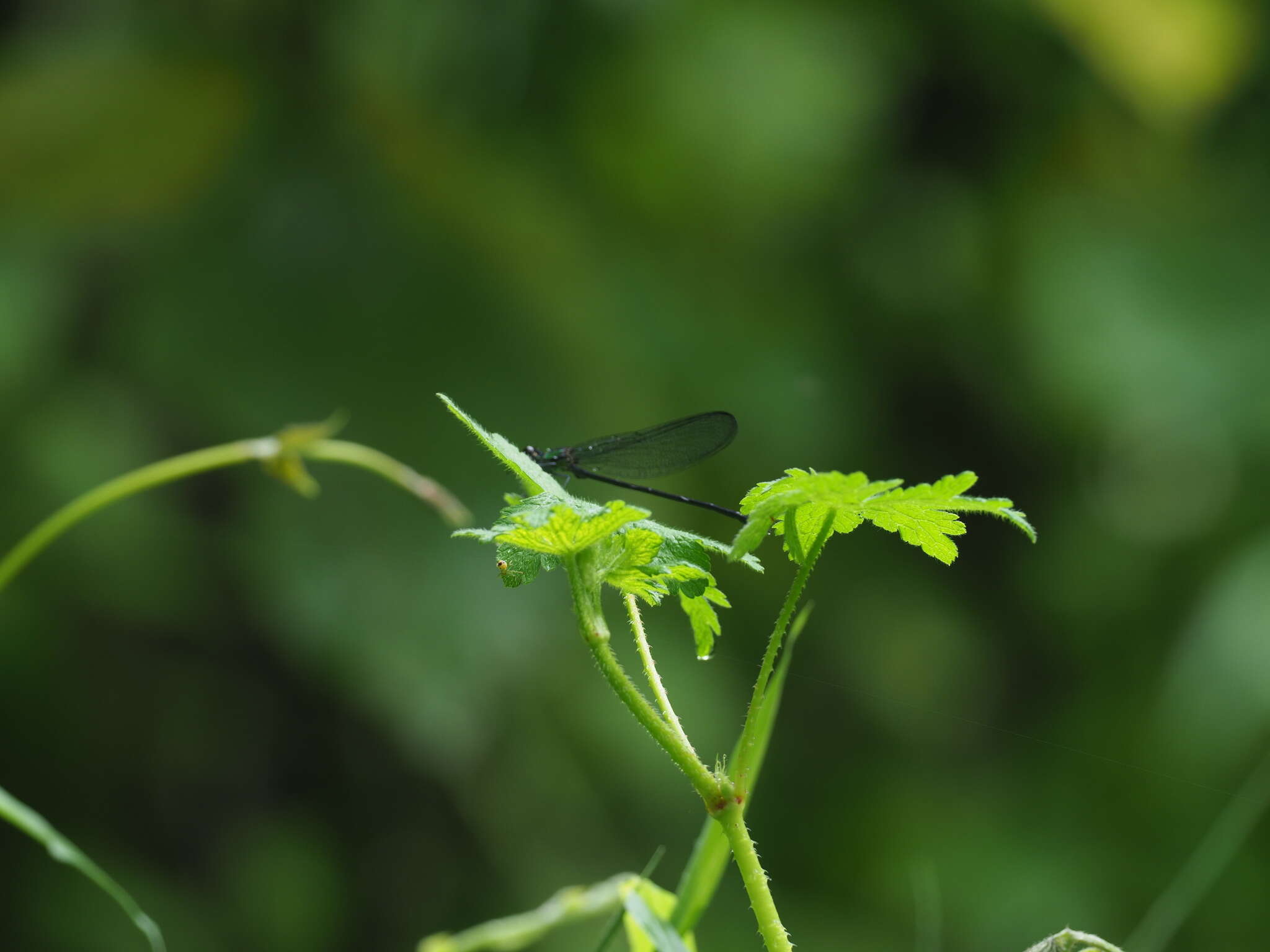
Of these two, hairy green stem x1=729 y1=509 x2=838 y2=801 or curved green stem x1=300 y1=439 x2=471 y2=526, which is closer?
hairy green stem x1=729 y1=509 x2=838 y2=801

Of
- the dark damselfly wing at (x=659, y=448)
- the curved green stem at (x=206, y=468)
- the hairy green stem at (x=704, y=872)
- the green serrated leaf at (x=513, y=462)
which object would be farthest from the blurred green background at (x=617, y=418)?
the hairy green stem at (x=704, y=872)

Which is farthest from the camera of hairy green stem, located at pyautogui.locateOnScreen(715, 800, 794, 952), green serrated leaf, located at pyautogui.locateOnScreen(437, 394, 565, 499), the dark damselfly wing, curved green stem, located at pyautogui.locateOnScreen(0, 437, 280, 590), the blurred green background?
the blurred green background

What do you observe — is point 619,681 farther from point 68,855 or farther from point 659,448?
point 659,448

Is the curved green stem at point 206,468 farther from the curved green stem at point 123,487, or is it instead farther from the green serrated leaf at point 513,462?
the green serrated leaf at point 513,462

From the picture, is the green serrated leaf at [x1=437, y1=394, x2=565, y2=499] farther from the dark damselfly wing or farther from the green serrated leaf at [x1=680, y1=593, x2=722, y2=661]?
the dark damselfly wing

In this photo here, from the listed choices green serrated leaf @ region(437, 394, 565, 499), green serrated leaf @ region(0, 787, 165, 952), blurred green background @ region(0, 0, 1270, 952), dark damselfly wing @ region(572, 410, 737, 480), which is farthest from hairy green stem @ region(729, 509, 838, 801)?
blurred green background @ region(0, 0, 1270, 952)

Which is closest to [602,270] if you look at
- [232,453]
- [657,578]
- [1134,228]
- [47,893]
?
[1134,228]

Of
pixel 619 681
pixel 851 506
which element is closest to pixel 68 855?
pixel 619 681
